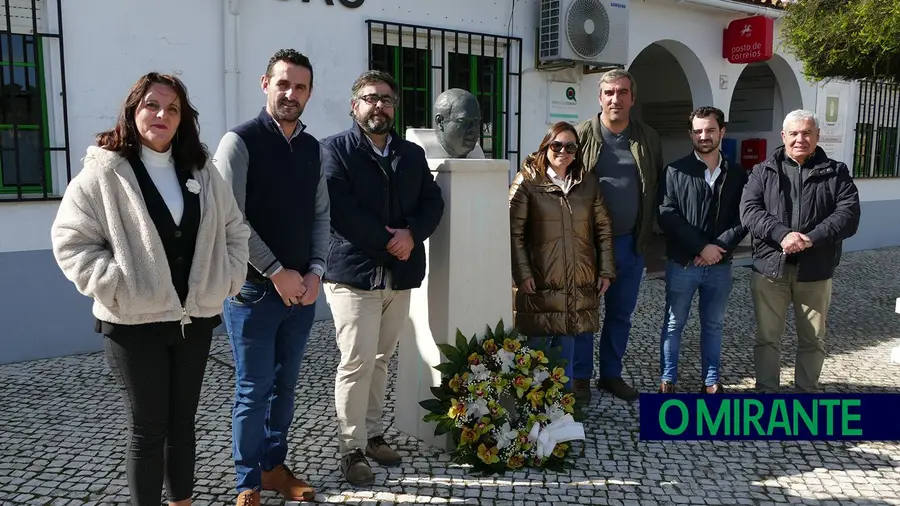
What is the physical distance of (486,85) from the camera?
7477mm

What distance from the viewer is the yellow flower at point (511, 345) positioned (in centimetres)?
363

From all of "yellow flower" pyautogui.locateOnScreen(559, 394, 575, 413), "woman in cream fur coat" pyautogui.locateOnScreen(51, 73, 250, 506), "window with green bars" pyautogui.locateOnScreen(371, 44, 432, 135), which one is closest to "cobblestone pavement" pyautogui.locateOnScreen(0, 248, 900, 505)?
"yellow flower" pyautogui.locateOnScreen(559, 394, 575, 413)

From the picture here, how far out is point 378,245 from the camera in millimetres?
3164

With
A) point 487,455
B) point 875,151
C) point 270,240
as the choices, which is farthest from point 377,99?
point 875,151

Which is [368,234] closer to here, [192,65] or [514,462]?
[514,462]

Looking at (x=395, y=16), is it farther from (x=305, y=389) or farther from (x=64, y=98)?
(x=305, y=389)

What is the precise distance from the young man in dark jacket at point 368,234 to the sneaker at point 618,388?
185 cm

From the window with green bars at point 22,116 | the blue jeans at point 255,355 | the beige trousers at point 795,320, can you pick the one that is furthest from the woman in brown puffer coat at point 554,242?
the window with green bars at point 22,116

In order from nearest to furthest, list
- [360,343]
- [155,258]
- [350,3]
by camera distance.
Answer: [155,258] → [360,343] → [350,3]

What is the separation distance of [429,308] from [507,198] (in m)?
0.70

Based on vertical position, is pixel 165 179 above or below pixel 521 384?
above

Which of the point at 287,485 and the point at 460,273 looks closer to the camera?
the point at 287,485

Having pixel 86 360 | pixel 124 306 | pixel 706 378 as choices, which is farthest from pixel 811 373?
pixel 86 360

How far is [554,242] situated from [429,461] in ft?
4.32
